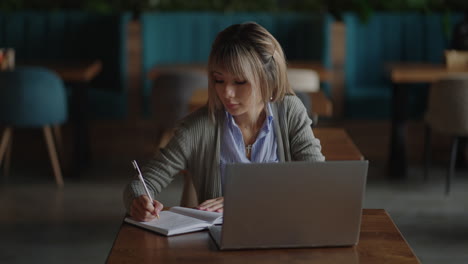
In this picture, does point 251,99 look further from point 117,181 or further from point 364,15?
point 364,15

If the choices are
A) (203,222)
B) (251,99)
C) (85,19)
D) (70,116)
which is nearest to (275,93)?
(251,99)

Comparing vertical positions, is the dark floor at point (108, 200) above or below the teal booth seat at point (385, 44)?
below

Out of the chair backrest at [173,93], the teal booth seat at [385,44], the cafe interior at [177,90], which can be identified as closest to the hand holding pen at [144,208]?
the cafe interior at [177,90]

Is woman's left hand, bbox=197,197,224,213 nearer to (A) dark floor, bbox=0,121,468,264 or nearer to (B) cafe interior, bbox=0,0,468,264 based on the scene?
(A) dark floor, bbox=0,121,468,264

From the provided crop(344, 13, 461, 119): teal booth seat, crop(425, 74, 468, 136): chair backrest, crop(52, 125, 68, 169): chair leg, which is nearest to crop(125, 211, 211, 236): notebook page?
crop(425, 74, 468, 136): chair backrest

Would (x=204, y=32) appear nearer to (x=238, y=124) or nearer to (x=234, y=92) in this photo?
(x=238, y=124)

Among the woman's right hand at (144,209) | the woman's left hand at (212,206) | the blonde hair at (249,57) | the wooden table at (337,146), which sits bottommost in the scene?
the wooden table at (337,146)

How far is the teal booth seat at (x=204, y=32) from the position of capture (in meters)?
7.30

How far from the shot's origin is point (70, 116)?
698 cm

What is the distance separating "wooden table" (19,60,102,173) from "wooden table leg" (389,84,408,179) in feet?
7.71

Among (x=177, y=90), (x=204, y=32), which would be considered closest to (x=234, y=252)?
(x=177, y=90)

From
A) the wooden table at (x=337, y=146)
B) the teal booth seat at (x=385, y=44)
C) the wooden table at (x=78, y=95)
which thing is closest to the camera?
the wooden table at (x=337, y=146)

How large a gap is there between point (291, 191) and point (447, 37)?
5714 millimetres

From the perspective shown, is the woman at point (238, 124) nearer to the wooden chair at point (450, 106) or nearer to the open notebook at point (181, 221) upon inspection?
the open notebook at point (181, 221)
